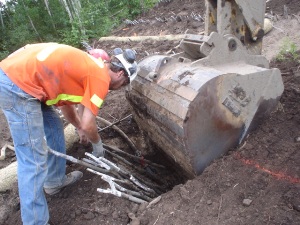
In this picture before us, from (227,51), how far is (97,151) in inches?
66.2

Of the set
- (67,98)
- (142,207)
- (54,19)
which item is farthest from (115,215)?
(54,19)

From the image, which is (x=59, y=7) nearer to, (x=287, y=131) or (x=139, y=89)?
(x=139, y=89)

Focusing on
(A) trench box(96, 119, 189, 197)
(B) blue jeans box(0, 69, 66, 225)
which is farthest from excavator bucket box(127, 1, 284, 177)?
(B) blue jeans box(0, 69, 66, 225)

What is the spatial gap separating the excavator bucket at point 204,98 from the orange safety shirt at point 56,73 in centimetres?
65

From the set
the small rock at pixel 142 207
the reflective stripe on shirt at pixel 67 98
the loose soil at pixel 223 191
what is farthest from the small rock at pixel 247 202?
the reflective stripe on shirt at pixel 67 98

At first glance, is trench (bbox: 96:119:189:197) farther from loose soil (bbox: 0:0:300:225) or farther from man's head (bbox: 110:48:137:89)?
man's head (bbox: 110:48:137:89)

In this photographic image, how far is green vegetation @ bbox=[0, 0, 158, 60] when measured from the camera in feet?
42.1

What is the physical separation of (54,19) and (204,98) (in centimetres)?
1234

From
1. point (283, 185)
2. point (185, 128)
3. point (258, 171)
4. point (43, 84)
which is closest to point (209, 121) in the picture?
point (185, 128)

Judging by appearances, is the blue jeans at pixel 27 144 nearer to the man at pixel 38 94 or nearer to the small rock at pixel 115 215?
the man at pixel 38 94

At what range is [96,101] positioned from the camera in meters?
2.69

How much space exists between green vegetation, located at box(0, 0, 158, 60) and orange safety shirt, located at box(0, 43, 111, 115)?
10143 millimetres

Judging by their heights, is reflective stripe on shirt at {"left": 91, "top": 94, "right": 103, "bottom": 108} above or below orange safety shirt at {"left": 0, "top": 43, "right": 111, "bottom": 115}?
below

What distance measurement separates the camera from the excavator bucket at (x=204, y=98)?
2.79 metres
